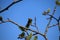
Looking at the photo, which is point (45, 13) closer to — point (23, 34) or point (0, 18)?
point (23, 34)

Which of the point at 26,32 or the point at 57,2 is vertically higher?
the point at 57,2

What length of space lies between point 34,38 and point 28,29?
0.42 ft

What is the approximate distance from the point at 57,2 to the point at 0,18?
41 cm

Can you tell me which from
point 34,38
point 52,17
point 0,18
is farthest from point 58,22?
point 0,18

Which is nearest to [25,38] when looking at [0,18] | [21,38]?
[21,38]

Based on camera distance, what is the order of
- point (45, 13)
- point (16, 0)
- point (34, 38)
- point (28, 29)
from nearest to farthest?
1. point (16, 0)
2. point (28, 29)
3. point (34, 38)
4. point (45, 13)

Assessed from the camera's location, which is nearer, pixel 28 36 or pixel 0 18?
pixel 0 18

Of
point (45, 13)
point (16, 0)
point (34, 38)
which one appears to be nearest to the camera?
point (16, 0)

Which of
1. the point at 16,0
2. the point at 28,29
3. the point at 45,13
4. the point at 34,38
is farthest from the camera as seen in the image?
the point at 45,13

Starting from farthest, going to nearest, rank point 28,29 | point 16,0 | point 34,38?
point 34,38 → point 28,29 → point 16,0

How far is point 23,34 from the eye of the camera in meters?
0.61

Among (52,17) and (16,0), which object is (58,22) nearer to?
(52,17)

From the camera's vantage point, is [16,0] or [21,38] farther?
[21,38]

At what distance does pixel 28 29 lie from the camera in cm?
54
